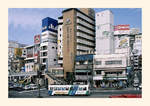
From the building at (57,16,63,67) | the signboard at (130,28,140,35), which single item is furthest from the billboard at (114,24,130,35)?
the building at (57,16,63,67)

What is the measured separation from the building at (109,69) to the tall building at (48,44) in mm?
11942

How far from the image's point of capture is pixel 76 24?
43.5 m

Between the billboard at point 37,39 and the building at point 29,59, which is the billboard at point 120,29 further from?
the building at point 29,59

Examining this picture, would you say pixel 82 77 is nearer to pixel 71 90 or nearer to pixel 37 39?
pixel 71 90

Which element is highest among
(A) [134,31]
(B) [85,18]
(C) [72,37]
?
(B) [85,18]

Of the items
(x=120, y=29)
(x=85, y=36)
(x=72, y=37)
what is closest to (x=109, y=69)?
(x=72, y=37)

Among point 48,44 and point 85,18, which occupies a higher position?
point 85,18

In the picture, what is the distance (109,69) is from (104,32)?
1260 cm

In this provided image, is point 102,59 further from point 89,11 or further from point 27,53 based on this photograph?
point 27,53

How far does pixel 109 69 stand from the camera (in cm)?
3888

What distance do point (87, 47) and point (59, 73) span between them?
9.65 metres

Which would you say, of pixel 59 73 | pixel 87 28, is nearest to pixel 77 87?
pixel 59 73

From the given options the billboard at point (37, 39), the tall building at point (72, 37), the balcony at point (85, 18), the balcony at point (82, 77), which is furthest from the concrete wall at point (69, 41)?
the billboard at point (37, 39)

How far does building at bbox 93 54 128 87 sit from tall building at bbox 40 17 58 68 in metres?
11.9
